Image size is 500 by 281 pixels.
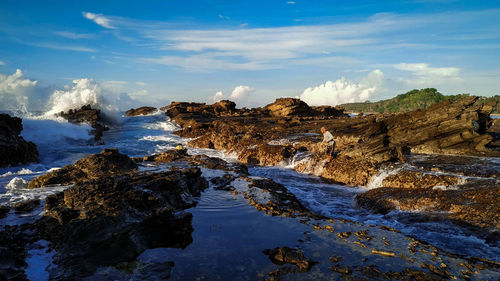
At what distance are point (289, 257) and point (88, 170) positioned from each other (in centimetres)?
893

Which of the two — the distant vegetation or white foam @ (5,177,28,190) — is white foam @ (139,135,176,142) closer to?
white foam @ (5,177,28,190)

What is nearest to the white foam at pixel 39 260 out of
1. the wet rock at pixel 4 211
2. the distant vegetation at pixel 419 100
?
the wet rock at pixel 4 211

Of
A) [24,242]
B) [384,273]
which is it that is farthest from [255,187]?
[24,242]

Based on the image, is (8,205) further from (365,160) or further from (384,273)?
(365,160)

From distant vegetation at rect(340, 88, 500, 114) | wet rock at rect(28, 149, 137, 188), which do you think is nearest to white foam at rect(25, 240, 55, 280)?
wet rock at rect(28, 149, 137, 188)

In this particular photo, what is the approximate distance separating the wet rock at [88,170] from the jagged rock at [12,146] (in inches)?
255

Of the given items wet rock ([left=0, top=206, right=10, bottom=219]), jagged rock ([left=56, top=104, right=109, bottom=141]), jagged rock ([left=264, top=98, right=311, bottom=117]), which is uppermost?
jagged rock ([left=264, top=98, right=311, bottom=117])

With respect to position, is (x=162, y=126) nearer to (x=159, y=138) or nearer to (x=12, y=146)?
(x=159, y=138)

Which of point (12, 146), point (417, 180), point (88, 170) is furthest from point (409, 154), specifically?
point (12, 146)

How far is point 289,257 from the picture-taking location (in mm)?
4707

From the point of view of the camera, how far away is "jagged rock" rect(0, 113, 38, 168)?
14047mm

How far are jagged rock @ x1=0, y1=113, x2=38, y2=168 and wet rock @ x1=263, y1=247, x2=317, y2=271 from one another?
15615 millimetres

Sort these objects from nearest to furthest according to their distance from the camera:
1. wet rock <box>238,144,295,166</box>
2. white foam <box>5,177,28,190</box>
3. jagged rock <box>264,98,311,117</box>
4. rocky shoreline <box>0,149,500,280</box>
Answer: rocky shoreline <box>0,149,500,280</box>
white foam <box>5,177,28,190</box>
wet rock <box>238,144,295,166</box>
jagged rock <box>264,98,311,117</box>

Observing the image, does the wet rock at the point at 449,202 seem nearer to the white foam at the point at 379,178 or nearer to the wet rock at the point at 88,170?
the white foam at the point at 379,178
